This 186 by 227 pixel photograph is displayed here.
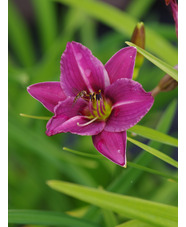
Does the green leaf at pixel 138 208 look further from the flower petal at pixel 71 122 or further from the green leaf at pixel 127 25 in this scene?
the green leaf at pixel 127 25

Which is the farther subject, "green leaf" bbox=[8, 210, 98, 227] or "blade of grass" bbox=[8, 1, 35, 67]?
"blade of grass" bbox=[8, 1, 35, 67]

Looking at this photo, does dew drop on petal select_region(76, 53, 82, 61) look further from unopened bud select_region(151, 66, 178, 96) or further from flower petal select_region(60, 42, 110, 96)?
unopened bud select_region(151, 66, 178, 96)

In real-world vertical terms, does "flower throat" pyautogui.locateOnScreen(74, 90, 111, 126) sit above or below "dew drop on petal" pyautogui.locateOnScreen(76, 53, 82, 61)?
below

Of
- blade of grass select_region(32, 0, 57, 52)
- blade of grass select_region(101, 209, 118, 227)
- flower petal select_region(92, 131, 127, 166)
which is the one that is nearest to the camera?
flower petal select_region(92, 131, 127, 166)

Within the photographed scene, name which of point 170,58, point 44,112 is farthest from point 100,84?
point 44,112

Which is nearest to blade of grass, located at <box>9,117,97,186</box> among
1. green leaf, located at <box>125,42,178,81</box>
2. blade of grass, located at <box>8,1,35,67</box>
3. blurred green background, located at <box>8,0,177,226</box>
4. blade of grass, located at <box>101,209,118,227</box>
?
blurred green background, located at <box>8,0,177,226</box>

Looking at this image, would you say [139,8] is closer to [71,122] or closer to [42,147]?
[42,147]

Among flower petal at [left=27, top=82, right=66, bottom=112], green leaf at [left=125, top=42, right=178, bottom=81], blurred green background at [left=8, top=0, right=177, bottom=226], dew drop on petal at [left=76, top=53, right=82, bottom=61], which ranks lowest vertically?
blurred green background at [left=8, top=0, right=177, bottom=226]

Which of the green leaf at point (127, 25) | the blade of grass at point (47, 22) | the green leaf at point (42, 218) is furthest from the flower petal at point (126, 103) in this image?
the blade of grass at point (47, 22)
